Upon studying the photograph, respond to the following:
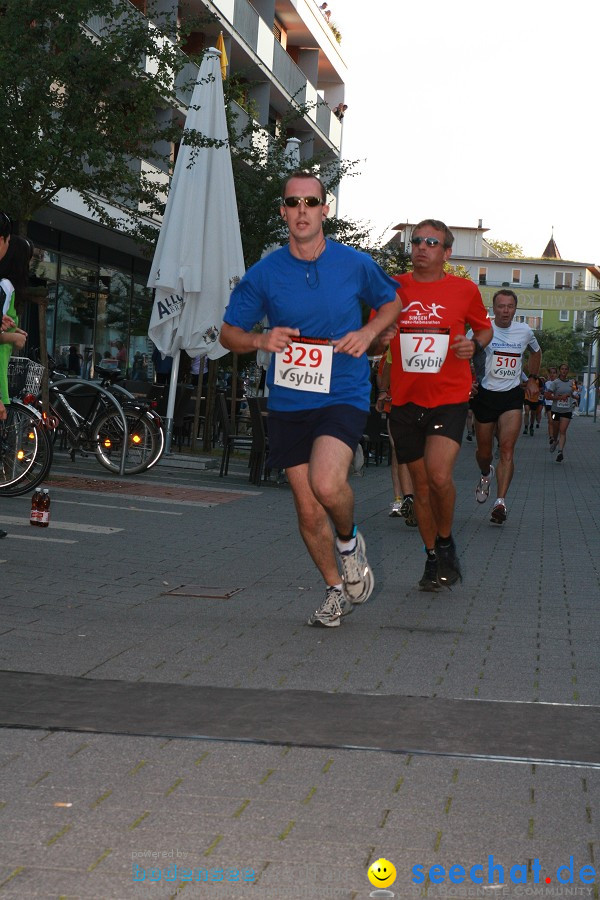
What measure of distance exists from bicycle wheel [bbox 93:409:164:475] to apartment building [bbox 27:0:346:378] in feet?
20.0

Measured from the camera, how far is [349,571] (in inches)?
262

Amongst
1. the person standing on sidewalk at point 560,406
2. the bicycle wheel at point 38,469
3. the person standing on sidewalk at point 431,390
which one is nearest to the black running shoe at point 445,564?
the person standing on sidewalk at point 431,390

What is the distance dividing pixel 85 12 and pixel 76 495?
5015 mm

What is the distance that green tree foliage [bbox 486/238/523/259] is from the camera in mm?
172750

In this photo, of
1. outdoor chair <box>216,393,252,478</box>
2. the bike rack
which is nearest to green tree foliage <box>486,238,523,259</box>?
outdoor chair <box>216,393,252,478</box>

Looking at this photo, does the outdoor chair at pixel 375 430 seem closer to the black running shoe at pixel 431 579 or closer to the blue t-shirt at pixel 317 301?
the black running shoe at pixel 431 579

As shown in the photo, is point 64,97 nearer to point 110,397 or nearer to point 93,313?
point 110,397

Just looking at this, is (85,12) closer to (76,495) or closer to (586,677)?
(76,495)

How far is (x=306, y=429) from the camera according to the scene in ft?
21.7

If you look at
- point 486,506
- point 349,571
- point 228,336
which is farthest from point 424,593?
point 486,506

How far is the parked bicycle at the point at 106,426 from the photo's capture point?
1492 cm

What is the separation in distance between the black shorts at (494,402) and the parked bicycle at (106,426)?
3.91 meters

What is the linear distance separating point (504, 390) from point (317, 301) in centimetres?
673

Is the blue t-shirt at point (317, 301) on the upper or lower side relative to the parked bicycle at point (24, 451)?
upper
